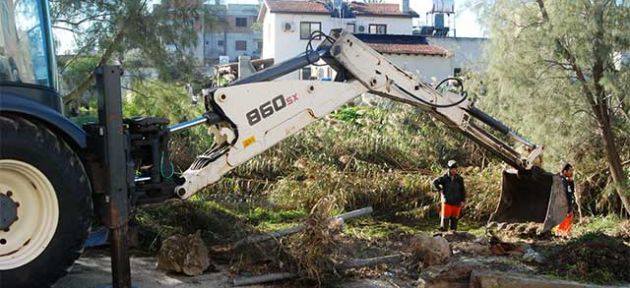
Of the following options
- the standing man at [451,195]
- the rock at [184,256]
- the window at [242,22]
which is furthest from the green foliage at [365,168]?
the window at [242,22]

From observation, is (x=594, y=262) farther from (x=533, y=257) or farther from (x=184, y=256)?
(x=184, y=256)

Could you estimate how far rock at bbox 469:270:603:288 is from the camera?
22.6 ft

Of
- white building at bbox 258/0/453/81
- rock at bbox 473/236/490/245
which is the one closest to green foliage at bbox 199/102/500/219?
rock at bbox 473/236/490/245

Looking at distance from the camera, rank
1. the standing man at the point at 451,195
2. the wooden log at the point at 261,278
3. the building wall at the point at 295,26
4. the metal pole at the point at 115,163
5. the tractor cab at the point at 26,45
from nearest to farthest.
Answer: the tractor cab at the point at 26,45
the metal pole at the point at 115,163
the wooden log at the point at 261,278
the standing man at the point at 451,195
the building wall at the point at 295,26

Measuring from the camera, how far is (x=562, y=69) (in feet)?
33.1

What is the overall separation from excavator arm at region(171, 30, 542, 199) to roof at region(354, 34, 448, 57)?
22624 millimetres

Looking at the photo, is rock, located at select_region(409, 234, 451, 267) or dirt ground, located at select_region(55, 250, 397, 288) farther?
rock, located at select_region(409, 234, 451, 267)

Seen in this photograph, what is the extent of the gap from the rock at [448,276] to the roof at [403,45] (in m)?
24.2

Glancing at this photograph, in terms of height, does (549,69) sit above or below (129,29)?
below

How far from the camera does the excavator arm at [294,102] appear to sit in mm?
7027

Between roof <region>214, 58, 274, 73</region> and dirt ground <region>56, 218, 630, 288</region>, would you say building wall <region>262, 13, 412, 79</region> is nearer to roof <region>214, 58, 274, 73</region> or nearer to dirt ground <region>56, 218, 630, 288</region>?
roof <region>214, 58, 274, 73</region>

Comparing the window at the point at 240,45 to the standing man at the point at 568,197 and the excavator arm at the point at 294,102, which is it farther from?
the excavator arm at the point at 294,102

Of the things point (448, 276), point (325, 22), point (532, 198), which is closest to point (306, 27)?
point (325, 22)

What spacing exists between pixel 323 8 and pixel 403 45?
9321mm
